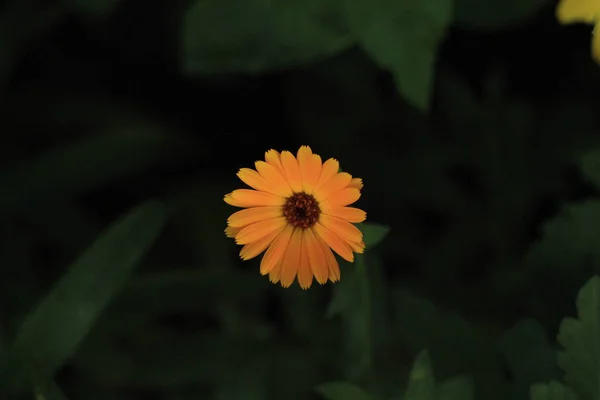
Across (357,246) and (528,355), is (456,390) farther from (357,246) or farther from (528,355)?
(357,246)

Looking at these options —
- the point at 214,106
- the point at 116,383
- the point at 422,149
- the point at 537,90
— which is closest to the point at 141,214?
the point at 116,383

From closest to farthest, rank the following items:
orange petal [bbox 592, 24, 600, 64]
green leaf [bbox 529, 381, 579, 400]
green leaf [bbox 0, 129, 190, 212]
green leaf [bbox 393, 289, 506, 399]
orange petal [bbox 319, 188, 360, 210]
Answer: orange petal [bbox 319, 188, 360, 210], green leaf [bbox 529, 381, 579, 400], orange petal [bbox 592, 24, 600, 64], green leaf [bbox 393, 289, 506, 399], green leaf [bbox 0, 129, 190, 212]

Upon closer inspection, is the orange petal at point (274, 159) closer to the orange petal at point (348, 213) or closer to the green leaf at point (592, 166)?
the orange petal at point (348, 213)

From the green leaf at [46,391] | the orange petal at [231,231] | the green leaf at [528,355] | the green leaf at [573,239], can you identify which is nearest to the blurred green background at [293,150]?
the green leaf at [573,239]

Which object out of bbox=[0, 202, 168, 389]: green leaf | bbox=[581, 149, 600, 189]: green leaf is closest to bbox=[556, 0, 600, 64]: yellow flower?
bbox=[581, 149, 600, 189]: green leaf

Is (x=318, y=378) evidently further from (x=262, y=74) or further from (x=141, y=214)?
(x=262, y=74)

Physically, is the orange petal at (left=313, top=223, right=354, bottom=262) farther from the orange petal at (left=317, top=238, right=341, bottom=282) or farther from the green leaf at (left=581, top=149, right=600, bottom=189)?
the green leaf at (left=581, top=149, right=600, bottom=189)
